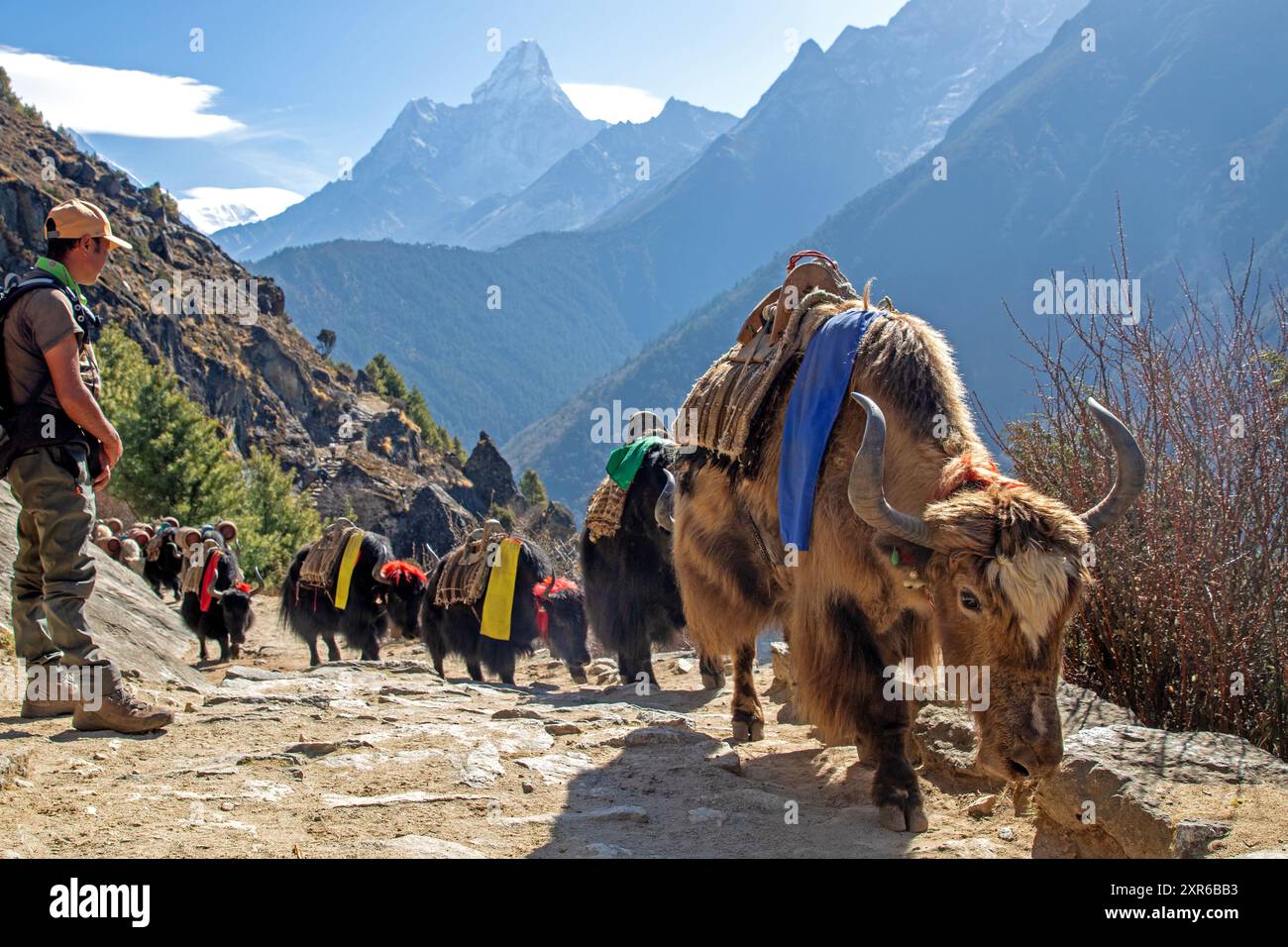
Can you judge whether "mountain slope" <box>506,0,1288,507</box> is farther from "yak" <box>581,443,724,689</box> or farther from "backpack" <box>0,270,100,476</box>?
"backpack" <box>0,270,100,476</box>

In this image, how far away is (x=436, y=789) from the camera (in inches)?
145

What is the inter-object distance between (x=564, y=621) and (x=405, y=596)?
2.65 metres

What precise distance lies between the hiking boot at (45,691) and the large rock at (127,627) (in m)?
1.06

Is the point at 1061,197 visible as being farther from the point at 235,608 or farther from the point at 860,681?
the point at 860,681

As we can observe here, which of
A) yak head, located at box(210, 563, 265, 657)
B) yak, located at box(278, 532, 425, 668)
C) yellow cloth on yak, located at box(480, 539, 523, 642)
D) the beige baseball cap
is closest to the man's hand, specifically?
the beige baseball cap

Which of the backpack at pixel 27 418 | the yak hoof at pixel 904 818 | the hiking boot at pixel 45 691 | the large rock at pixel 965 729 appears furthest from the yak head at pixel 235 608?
the yak hoof at pixel 904 818

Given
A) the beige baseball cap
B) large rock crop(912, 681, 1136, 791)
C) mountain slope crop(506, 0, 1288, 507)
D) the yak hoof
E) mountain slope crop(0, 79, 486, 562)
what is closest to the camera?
the yak hoof

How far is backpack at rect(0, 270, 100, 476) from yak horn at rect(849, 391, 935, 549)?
3140 mm

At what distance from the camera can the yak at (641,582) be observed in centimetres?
746

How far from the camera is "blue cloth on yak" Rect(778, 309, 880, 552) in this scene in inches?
151

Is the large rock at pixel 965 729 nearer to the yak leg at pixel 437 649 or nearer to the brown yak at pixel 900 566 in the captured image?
the brown yak at pixel 900 566

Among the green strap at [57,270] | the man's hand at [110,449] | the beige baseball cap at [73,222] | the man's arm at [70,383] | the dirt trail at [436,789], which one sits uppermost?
the beige baseball cap at [73,222]
